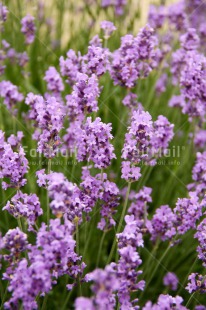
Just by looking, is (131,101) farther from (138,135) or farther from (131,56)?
(138,135)

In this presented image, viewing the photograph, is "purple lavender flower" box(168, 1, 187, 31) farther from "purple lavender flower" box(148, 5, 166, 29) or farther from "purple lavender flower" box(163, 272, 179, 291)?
"purple lavender flower" box(163, 272, 179, 291)

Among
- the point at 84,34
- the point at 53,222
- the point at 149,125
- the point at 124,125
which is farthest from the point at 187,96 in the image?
the point at 84,34

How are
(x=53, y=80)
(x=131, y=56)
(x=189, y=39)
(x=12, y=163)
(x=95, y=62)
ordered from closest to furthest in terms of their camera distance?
(x=12, y=163)
(x=95, y=62)
(x=131, y=56)
(x=53, y=80)
(x=189, y=39)

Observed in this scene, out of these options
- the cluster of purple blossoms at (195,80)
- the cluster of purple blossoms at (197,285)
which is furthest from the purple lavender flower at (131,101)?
the cluster of purple blossoms at (197,285)

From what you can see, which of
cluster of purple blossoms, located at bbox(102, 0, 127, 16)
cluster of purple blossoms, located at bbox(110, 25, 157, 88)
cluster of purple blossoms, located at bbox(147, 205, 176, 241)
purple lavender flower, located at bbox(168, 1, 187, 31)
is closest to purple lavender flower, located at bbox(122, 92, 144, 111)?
cluster of purple blossoms, located at bbox(110, 25, 157, 88)

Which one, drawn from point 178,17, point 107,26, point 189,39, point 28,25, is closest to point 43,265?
point 107,26

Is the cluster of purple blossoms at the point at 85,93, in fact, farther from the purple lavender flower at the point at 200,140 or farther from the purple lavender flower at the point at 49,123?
the purple lavender flower at the point at 200,140

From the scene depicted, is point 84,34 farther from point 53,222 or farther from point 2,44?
point 53,222
